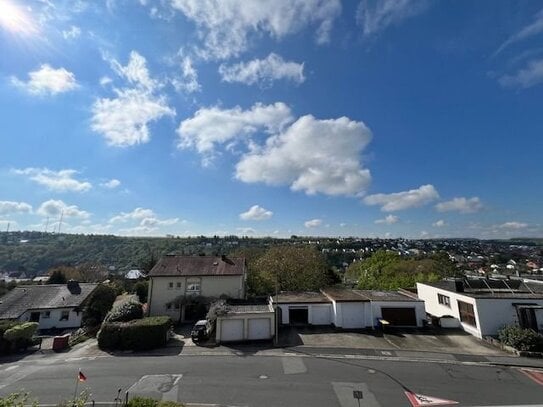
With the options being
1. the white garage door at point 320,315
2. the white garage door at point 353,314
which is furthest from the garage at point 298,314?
the white garage door at point 353,314

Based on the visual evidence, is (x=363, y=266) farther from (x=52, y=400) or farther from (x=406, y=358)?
(x=52, y=400)

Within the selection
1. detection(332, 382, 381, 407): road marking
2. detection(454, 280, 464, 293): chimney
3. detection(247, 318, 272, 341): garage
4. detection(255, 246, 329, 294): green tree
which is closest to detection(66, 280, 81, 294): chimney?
detection(255, 246, 329, 294): green tree

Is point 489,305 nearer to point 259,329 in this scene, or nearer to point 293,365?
point 293,365

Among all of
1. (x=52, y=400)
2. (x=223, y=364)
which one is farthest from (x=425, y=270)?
(x=52, y=400)

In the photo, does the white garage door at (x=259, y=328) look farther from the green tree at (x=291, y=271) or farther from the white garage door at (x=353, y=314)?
the green tree at (x=291, y=271)

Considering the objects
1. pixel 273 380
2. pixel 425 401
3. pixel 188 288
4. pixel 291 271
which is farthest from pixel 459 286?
pixel 188 288
